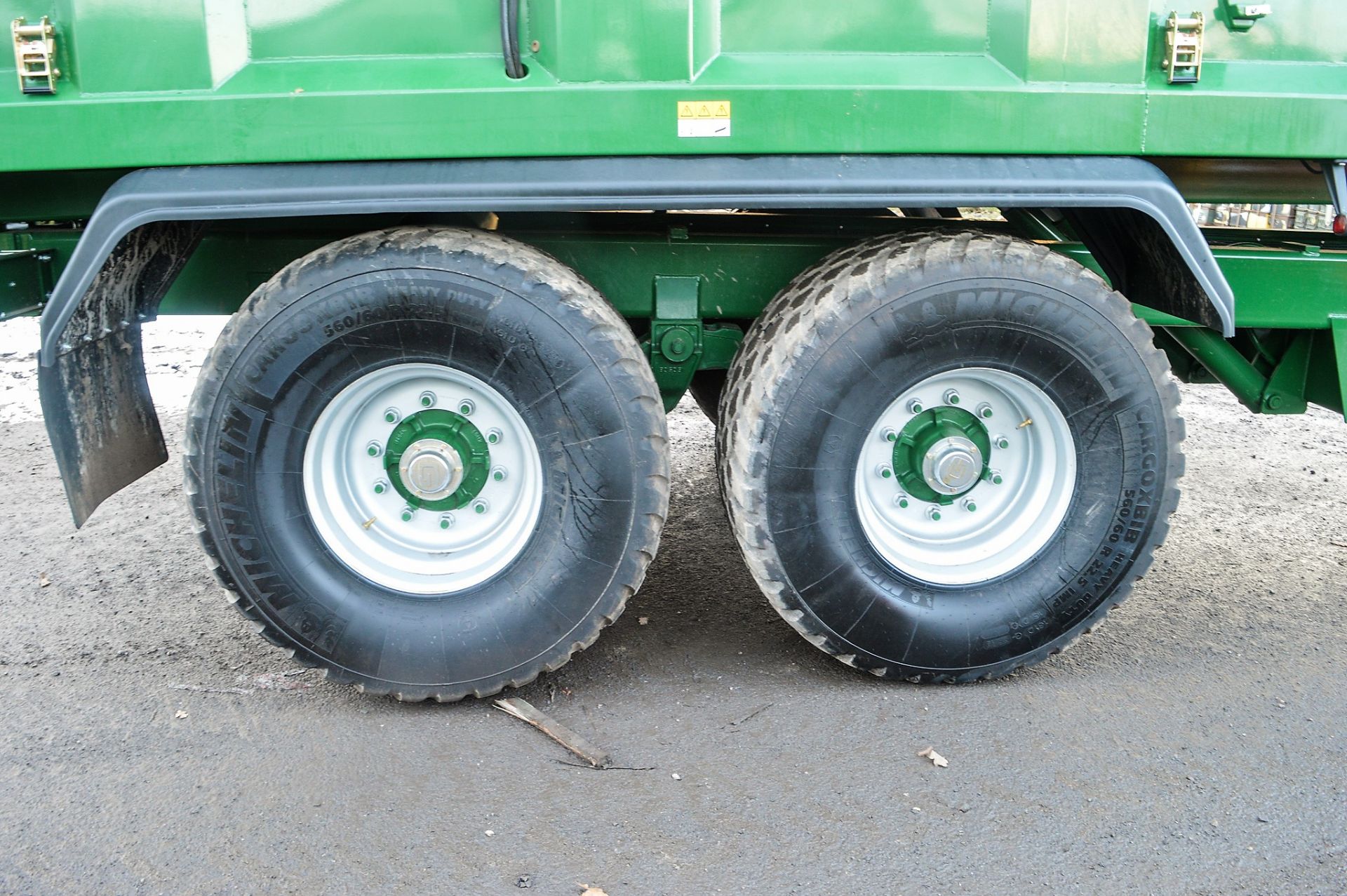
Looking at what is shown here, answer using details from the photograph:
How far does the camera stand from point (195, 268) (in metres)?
3.63

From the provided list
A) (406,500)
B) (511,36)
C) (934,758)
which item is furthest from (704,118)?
(934,758)

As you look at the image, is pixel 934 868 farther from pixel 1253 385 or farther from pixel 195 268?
pixel 195 268

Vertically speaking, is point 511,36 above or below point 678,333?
above

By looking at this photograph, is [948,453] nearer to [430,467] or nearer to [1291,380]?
[1291,380]

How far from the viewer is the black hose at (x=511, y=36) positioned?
9.50 feet

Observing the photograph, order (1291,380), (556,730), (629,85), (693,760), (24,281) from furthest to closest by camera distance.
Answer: (1291,380)
(24,281)
(556,730)
(693,760)
(629,85)

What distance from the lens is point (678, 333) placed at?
3498mm

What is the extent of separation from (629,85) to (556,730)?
171 centimetres

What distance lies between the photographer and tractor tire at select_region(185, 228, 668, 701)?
3.03m

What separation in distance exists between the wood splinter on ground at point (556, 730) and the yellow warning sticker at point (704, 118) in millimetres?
1609

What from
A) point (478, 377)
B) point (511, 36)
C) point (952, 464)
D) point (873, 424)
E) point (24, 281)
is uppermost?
point (511, 36)

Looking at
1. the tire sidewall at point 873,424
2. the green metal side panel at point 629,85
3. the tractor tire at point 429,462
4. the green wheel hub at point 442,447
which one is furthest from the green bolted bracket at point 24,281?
the tire sidewall at point 873,424

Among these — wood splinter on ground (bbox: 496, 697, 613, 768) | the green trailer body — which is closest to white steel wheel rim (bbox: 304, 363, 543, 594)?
the green trailer body

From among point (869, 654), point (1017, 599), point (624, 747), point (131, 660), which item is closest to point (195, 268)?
point (131, 660)
